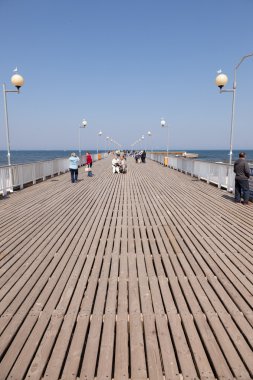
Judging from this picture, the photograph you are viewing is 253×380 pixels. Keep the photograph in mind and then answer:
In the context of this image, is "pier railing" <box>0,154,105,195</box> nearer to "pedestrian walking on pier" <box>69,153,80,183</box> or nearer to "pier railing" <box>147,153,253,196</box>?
"pedestrian walking on pier" <box>69,153,80,183</box>

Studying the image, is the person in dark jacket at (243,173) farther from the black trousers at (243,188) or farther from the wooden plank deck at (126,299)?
the wooden plank deck at (126,299)

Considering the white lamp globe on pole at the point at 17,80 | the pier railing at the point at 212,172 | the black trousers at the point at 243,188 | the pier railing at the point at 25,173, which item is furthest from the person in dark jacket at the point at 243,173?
the white lamp globe on pole at the point at 17,80

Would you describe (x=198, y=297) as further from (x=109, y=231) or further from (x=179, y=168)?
(x=179, y=168)

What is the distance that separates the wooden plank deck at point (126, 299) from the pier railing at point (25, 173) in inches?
175

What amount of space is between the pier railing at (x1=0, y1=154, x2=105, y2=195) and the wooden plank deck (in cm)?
445

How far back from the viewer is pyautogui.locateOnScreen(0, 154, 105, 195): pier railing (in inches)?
418

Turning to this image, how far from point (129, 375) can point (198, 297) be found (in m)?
1.45

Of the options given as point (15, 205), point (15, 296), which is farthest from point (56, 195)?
point (15, 296)

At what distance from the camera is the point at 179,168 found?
22453 millimetres

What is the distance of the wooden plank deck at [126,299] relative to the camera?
2.32 metres

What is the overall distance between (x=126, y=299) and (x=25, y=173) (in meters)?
11.2

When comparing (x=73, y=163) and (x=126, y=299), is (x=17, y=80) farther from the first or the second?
(x=126, y=299)

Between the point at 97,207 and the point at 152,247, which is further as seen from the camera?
the point at 97,207

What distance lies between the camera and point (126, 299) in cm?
326
